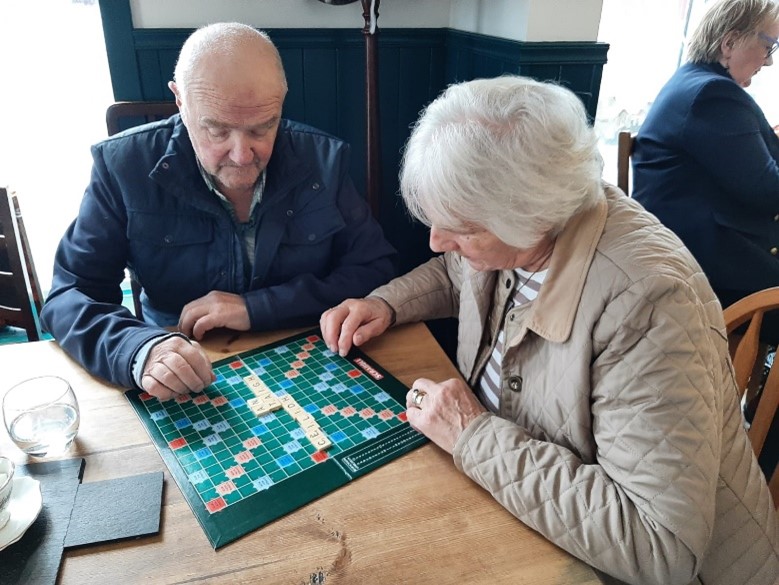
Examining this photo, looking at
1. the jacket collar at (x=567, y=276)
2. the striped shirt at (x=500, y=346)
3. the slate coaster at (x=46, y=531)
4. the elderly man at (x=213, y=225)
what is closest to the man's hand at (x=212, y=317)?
the elderly man at (x=213, y=225)

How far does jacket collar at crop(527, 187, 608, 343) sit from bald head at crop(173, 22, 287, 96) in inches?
30.0

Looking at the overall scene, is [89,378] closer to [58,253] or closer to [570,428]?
[58,253]

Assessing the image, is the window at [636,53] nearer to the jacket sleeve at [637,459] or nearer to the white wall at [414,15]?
the white wall at [414,15]

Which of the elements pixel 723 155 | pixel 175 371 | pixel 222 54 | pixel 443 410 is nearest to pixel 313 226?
pixel 222 54

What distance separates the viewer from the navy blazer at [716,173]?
2.03 m

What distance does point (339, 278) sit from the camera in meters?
1.54

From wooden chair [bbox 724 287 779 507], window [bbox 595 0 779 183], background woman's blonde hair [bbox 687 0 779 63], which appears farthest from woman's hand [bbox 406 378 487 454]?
window [bbox 595 0 779 183]

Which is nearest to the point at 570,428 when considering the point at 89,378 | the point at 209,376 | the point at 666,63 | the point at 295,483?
the point at 295,483

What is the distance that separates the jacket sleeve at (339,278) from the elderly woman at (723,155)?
119 cm

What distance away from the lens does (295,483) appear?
0.95 meters

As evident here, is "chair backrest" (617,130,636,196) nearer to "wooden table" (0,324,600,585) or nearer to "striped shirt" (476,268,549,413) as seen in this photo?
"striped shirt" (476,268,549,413)

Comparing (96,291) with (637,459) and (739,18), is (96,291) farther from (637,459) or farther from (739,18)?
(739,18)

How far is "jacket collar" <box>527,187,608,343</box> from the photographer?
982 mm

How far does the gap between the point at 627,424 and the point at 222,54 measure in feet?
3.50
